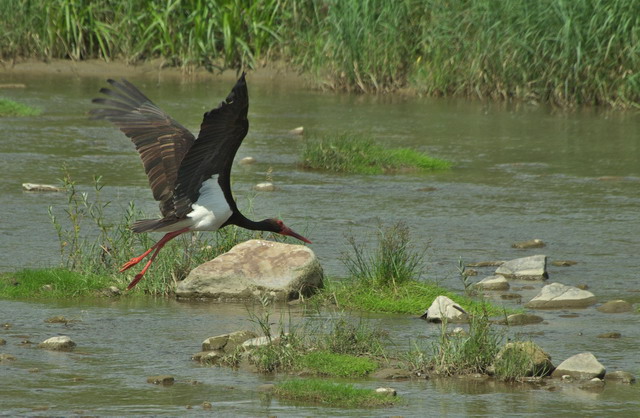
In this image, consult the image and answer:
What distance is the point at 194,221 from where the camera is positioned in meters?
7.46

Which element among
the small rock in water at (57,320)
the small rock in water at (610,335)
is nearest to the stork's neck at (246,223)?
the small rock in water at (57,320)

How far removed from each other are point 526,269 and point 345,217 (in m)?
2.52

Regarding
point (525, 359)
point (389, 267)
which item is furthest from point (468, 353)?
point (389, 267)

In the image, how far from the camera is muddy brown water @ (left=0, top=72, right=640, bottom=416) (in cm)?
591

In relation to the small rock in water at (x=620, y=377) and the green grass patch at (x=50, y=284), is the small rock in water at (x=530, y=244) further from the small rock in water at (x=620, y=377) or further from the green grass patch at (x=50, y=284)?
the small rock in water at (x=620, y=377)

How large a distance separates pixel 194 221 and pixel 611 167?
7.59 m

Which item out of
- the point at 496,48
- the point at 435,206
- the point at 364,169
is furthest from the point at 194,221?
the point at 496,48

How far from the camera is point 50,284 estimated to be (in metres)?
8.08

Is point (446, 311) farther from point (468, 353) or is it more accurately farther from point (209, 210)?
point (209, 210)

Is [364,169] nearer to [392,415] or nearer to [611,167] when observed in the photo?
[611,167]

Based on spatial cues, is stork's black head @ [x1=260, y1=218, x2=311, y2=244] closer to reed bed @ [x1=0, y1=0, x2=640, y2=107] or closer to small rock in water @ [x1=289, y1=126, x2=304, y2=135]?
small rock in water @ [x1=289, y1=126, x2=304, y2=135]

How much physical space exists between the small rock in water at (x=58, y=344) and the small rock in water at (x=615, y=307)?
334 centimetres

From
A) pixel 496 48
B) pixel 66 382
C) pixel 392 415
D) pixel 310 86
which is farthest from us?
pixel 310 86

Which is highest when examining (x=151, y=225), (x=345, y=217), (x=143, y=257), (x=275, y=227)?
(x=151, y=225)
